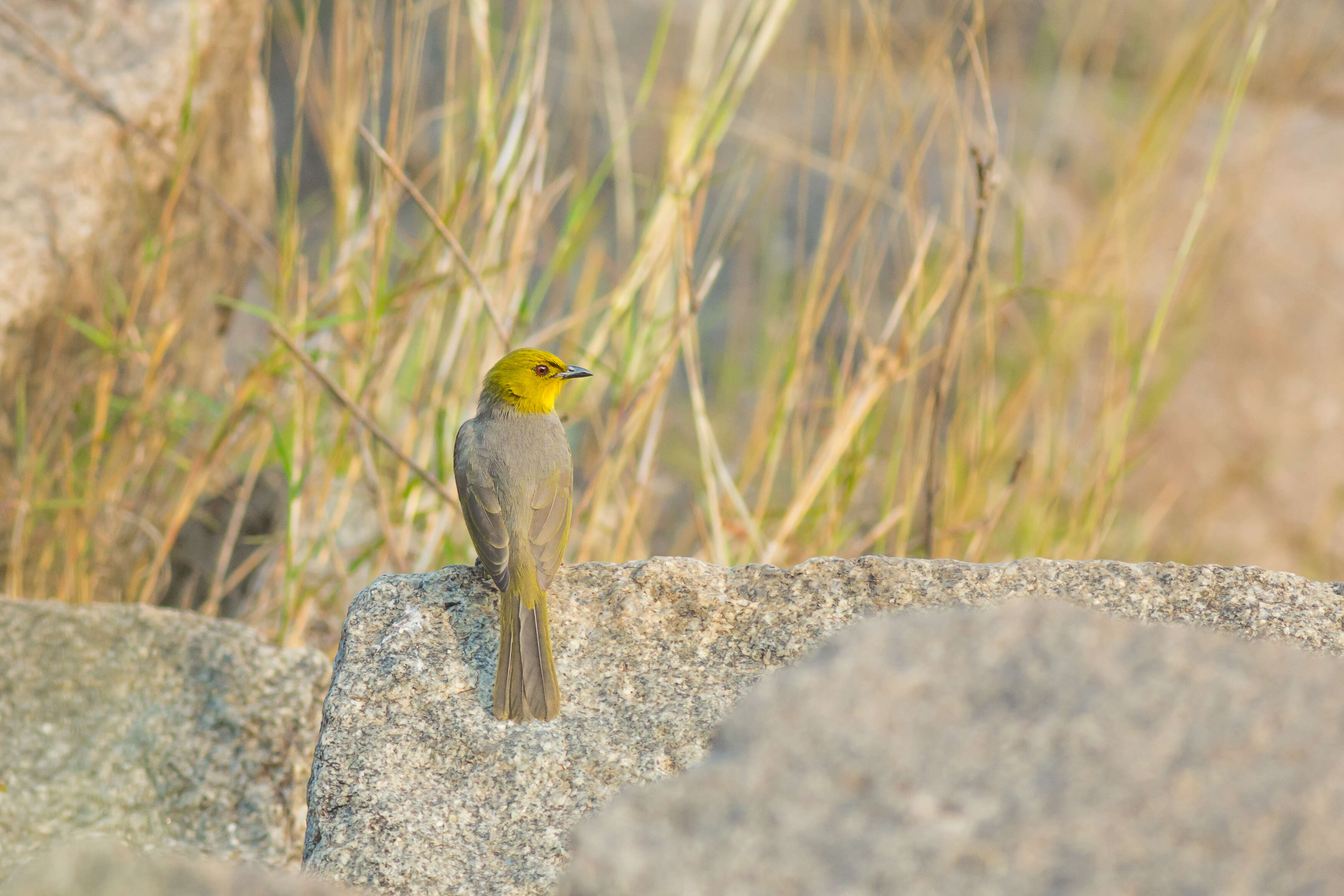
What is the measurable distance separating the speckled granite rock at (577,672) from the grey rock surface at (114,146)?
1.84 meters

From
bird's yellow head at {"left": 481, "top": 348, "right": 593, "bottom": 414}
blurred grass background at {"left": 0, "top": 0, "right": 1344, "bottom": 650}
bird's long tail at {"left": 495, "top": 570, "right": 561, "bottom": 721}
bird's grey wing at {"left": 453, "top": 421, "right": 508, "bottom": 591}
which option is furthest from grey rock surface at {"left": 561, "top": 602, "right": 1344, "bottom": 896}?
bird's yellow head at {"left": 481, "top": 348, "right": 593, "bottom": 414}

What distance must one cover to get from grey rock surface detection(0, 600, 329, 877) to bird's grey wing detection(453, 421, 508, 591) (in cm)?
46

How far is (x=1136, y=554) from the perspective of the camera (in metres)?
4.58

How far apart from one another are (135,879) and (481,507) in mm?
1593

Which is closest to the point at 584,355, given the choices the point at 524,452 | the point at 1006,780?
the point at 524,452

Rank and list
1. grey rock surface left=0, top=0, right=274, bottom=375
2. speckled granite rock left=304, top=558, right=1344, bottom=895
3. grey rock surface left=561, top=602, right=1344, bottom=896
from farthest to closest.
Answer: grey rock surface left=0, top=0, right=274, bottom=375, speckled granite rock left=304, top=558, right=1344, bottom=895, grey rock surface left=561, top=602, right=1344, bottom=896

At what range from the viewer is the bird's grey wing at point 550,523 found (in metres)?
2.30

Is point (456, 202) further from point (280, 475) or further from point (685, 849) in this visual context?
point (685, 849)

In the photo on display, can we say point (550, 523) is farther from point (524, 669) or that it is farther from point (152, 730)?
point (152, 730)

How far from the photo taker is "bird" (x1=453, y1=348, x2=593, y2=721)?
76.4 inches

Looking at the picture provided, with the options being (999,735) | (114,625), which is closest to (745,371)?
(114,625)

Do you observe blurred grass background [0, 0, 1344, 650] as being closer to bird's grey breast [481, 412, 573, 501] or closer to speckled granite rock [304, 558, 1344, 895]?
bird's grey breast [481, 412, 573, 501]

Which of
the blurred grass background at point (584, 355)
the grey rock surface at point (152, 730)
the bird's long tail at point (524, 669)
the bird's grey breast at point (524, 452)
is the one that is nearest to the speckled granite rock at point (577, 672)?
the bird's long tail at point (524, 669)

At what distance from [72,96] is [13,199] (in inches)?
16.2
